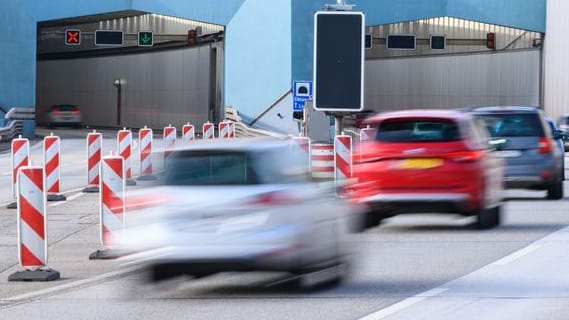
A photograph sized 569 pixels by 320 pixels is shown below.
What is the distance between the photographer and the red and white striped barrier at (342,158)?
24859mm

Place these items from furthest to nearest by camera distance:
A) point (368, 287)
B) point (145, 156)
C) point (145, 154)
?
point (145, 154)
point (145, 156)
point (368, 287)

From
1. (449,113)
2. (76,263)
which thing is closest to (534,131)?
(449,113)

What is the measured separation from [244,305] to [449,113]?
24.2 ft

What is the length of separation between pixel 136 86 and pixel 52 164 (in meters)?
57.1

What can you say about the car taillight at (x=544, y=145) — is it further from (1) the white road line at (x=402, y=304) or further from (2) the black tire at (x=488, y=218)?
(1) the white road line at (x=402, y=304)

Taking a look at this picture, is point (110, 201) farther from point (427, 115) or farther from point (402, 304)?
point (402, 304)

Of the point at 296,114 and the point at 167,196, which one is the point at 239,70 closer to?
the point at 296,114

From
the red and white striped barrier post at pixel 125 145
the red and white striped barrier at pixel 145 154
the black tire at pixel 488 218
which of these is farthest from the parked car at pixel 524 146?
the red and white striped barrier at pixel 145 154

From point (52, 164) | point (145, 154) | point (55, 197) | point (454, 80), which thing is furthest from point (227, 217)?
point (454, 80)

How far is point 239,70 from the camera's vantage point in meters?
61.0

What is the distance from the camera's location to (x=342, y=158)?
24969 millimetres

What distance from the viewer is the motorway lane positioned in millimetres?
10961

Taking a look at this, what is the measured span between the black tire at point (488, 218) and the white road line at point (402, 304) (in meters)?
6.06

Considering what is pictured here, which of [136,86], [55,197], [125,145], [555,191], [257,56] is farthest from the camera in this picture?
[136,86]
